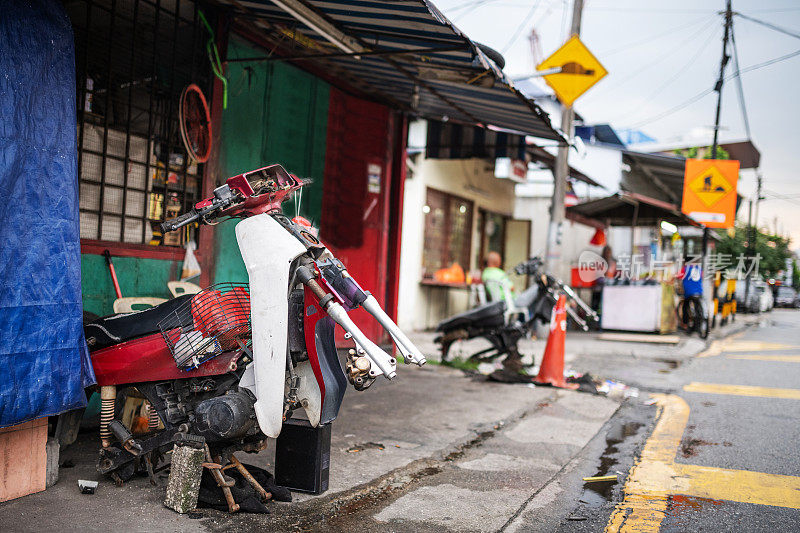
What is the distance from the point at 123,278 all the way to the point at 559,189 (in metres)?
6.80

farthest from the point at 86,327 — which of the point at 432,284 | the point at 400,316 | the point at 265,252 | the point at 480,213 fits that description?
the point at 480,213

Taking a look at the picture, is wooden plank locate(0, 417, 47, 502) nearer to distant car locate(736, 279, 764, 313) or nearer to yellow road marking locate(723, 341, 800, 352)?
yellow road marking locate(723, 341, 800, 352)

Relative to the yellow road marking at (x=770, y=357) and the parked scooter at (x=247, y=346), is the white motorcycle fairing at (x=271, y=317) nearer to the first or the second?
the parked scooter at (x=247, y=346)

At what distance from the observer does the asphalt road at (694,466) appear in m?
3.78

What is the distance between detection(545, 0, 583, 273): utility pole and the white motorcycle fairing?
682 cm

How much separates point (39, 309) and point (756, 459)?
522 centimetres

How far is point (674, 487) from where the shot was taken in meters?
4.39

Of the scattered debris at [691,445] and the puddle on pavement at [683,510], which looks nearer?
the puddle on pavement at [683,510]

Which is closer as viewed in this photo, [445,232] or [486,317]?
[486,317]

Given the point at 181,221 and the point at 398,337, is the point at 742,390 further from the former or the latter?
the point at 181,221

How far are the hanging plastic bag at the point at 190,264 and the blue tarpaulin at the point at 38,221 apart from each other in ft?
7.40

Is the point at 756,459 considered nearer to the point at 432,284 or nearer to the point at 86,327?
the point at 86,327

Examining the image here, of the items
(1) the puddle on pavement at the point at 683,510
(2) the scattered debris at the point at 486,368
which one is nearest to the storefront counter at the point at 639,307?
(2) the scattered debris at the point at 486,368

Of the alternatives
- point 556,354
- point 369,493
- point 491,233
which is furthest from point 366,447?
point 491,233
